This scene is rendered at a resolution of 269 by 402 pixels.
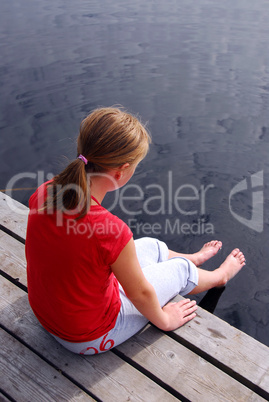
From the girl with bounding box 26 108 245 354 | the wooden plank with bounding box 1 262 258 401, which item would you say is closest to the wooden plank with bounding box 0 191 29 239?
the wooden plank with bounding box 1 262 258 401

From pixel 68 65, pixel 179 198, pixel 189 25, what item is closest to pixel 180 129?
pixel 179 198

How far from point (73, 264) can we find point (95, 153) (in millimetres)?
480

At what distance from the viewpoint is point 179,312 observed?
2.21 metres

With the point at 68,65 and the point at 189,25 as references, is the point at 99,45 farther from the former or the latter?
the point at 189,25

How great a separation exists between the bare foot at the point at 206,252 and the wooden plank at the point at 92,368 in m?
1.46

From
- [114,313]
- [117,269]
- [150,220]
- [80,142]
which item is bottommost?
[150,220]

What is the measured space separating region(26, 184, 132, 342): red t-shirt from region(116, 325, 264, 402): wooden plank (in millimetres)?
316

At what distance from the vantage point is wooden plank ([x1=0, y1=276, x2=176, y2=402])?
185cm

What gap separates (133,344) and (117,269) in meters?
0.62

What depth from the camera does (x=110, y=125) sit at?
1.64m

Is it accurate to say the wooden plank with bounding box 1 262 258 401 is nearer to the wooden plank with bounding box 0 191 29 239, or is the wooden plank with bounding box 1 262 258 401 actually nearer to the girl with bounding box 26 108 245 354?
the girl with bounding box 26 108 245 354

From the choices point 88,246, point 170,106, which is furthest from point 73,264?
point 170,106

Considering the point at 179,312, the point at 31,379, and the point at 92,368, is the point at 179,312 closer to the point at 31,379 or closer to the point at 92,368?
the point at 92,368

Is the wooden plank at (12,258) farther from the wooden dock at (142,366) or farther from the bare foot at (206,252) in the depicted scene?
the bare foot at (206,252)
